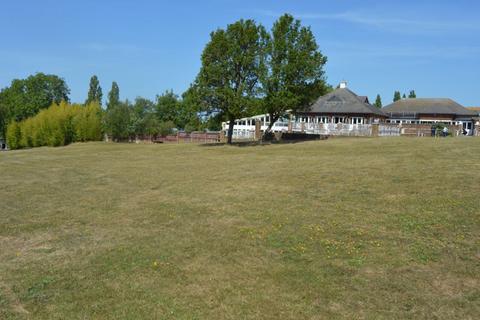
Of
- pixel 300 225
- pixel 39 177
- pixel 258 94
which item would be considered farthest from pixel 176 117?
pixel 300 225

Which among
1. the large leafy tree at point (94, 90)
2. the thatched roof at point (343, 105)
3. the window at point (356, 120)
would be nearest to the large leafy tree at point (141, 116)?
the thatched roof at point (343, 105)

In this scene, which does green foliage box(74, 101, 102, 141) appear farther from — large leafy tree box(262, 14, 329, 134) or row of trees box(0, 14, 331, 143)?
large leafy tree box(262, 14, 329, 134)

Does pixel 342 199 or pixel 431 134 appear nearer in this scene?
pixel 342 199

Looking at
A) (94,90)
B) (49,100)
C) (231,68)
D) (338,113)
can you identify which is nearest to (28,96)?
(49,100)

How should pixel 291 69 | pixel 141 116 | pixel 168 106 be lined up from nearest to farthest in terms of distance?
pixel 291 69
pixel 141 116
pixel 168 106

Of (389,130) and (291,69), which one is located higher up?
(291,69)

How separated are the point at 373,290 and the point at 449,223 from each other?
4.07 m

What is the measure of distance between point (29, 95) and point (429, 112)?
284ft

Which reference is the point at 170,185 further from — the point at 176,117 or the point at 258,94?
the point at 176,117

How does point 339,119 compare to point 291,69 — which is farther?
point 339,119

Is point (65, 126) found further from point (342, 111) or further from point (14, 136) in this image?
point (342, 111)

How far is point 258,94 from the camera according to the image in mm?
39406

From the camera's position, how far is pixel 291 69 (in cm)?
3784

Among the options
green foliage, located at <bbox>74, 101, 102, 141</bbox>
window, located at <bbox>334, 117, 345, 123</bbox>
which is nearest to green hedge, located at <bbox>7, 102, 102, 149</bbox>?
green foliage, located at <bbox>74, 101, 102, 141</bbox>
